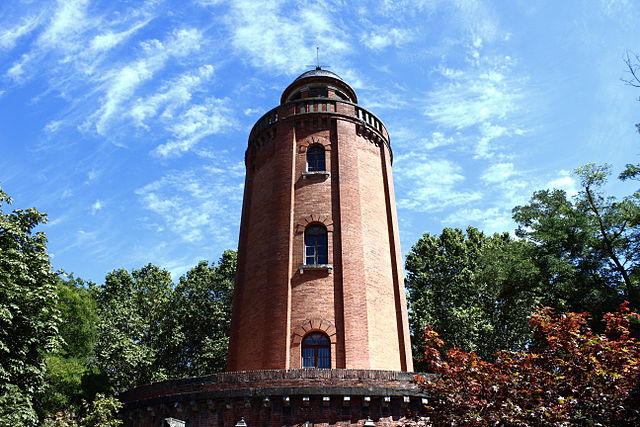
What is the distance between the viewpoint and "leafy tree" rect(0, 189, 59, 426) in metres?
16.2

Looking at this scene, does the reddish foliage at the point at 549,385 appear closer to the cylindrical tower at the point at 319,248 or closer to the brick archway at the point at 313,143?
the cylindrical tower at the point at 319,248

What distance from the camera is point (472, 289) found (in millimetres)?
32125

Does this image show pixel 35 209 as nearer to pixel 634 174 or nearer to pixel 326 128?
pixel 326 128

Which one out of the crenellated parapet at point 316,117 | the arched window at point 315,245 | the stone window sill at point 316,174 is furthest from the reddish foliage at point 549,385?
the crenellated parapet at point 316,117

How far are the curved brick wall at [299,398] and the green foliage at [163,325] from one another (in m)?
16.4

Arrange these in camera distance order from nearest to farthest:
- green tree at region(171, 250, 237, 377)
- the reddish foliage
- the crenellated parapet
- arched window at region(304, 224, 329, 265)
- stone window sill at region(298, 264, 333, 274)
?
1. the reddish foliage
2. stone window sill at region(298, 264, 333, 274)
3. arched window at region(304, 224, 329, 265)
4. the crenellated parapet
5. green tree at region(171, 250, 237, 377)

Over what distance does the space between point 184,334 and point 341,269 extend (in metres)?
18.7

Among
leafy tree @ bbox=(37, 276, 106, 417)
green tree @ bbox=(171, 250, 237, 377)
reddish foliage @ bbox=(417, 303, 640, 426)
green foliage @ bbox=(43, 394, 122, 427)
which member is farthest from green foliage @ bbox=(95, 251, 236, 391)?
reddish foliage @ bbox=(417, 303, 640, 426)

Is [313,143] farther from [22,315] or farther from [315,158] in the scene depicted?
[22,315]

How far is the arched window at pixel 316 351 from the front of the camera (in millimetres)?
16500

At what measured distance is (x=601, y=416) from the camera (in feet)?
28.9

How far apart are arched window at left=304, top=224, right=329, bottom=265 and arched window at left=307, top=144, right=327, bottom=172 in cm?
280

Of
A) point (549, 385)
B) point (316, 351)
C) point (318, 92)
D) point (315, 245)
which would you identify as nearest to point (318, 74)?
point (318, 92)

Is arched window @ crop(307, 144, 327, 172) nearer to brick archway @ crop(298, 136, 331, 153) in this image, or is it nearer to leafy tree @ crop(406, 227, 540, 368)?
brick archway @ crop(298, 136, 331, 153)
